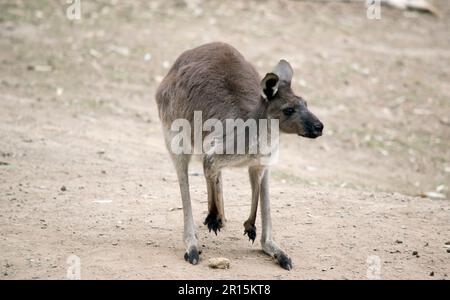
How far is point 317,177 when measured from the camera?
7887 millimetres

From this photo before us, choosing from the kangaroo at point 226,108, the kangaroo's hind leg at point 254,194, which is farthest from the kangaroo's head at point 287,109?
the kangaroo's hind leg at point 254,194

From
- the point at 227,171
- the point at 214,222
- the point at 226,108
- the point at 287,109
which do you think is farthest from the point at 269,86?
the point at 227,171

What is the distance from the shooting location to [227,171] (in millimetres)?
7461

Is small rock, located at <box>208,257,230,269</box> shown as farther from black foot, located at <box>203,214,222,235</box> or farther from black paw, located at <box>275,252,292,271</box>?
black foot, located at <box>203,214,222,235</box>

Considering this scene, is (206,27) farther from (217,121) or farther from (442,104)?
(217,121)

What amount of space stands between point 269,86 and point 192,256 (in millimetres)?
1347

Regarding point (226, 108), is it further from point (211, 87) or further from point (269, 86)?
point (269, 86)

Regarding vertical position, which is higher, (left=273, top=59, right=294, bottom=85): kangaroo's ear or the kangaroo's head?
(left=273, top=59, right=294, bottom=85): kangaroo's ear

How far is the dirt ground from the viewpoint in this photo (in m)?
5.15

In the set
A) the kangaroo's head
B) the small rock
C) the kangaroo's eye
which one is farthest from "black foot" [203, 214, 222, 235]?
the kangaroo's eye

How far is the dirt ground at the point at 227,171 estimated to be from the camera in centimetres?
515

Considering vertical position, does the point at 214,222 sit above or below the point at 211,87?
below
